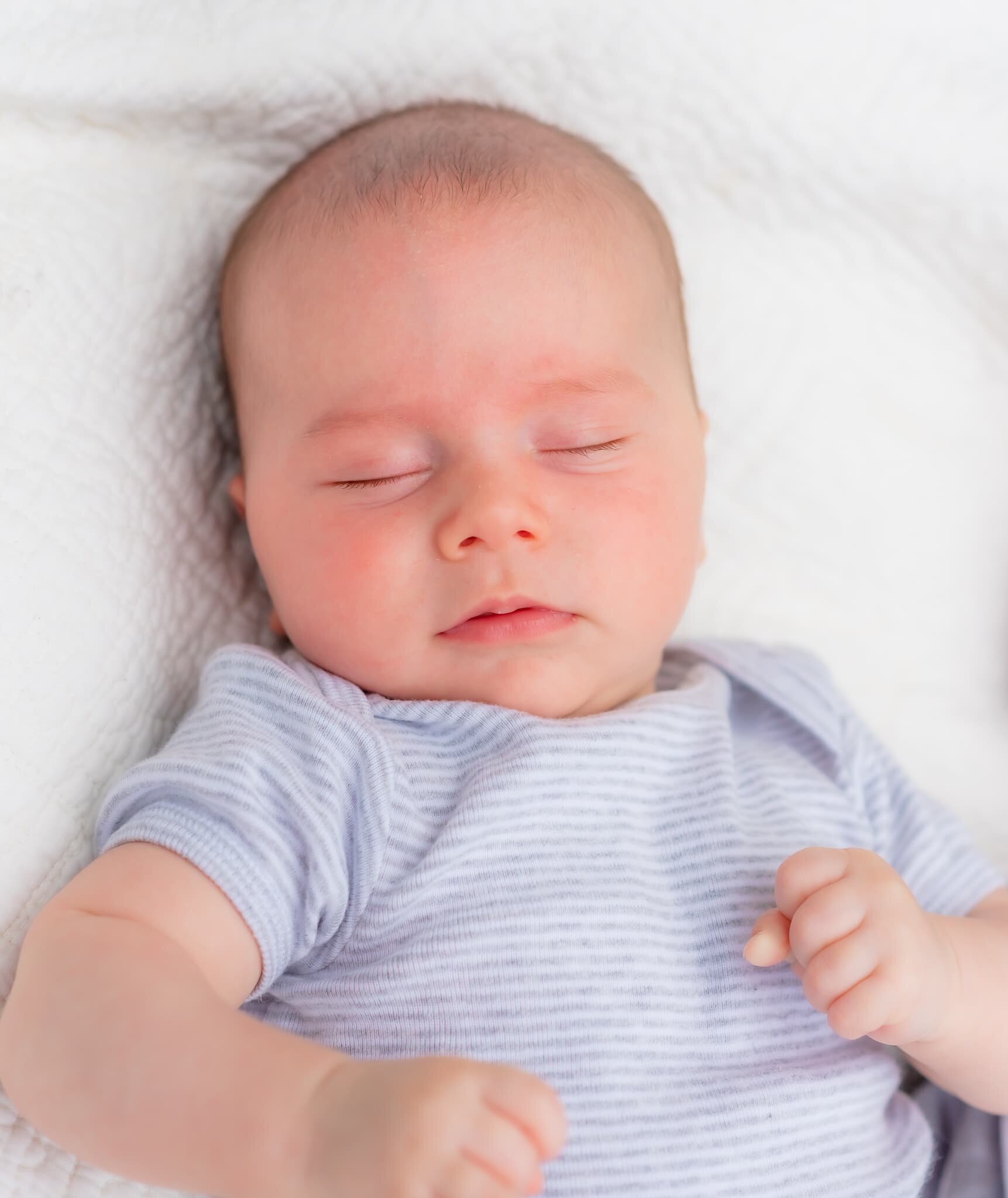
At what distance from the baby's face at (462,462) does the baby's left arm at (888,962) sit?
0.28 m

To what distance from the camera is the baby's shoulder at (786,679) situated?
1412mm

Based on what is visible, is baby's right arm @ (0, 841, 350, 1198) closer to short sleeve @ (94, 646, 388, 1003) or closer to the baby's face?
short sleeve @ (94, 646, 388, 1003)

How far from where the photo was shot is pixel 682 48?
1.56 metres

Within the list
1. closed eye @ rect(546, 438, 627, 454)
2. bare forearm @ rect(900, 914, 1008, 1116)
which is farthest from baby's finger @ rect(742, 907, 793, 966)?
closed eye @ rect(546, 438, 627, 454)

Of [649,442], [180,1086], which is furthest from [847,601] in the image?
[180,1086]

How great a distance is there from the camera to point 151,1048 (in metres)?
0.90

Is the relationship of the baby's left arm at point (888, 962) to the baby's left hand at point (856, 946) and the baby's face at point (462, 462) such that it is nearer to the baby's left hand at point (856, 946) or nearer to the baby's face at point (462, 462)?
the baby's left hand at point (856, 946)

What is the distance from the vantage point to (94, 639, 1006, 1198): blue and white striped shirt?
106 cm

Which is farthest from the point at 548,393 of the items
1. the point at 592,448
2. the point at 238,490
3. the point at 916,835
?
the point at 916,835

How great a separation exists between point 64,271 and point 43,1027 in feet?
2.45

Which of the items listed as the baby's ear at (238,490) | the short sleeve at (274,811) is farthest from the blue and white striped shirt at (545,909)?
the baby's ear at (238,490)

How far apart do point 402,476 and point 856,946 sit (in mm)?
566

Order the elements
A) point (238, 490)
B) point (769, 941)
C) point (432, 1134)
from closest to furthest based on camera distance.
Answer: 1. point (432, 1134)
2. point (769, 941)
3. point (238, 490)

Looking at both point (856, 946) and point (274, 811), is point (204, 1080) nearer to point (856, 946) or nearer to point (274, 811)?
point (274, 811)
